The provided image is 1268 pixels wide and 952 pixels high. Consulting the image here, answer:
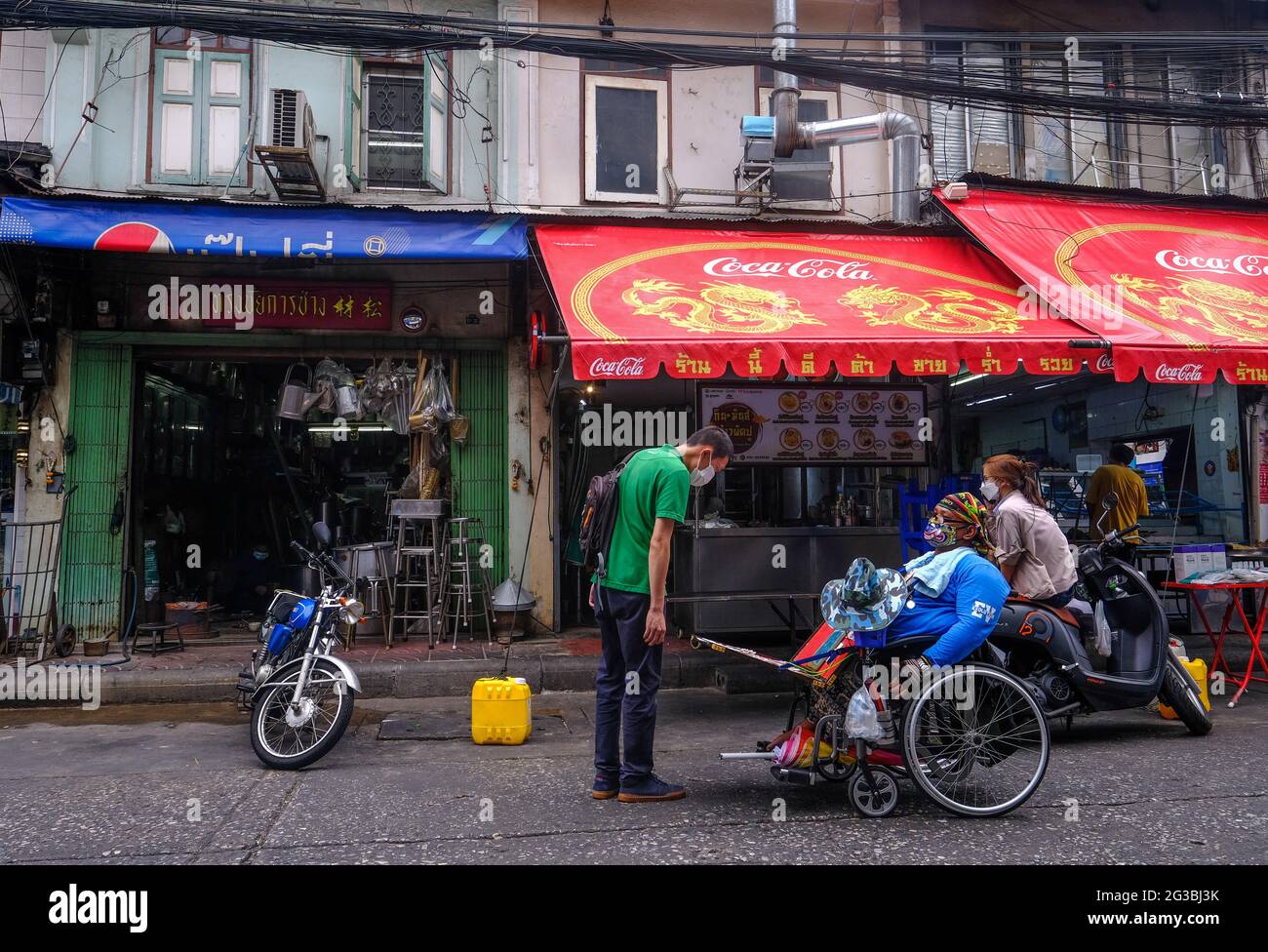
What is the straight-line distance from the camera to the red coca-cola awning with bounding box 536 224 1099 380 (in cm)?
635

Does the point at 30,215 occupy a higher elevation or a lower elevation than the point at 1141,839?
higher

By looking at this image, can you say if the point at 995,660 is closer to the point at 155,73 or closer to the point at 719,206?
the point at 719,206

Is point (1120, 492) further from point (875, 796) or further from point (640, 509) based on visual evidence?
point (640, 509)

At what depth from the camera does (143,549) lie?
905 centimetres

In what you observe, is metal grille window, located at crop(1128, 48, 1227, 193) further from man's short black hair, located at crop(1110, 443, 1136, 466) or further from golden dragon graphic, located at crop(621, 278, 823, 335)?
golden dragon graphic, located at crop(621, 278, 823, 335)

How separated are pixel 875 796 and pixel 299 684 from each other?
134 inches

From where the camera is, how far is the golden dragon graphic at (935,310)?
22.5 ft

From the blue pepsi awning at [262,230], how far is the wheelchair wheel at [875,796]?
5.44 meters

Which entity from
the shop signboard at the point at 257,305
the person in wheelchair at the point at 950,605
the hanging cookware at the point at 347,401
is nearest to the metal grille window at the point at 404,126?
the shop signboard at the point at 257,305

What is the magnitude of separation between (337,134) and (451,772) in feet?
22.2

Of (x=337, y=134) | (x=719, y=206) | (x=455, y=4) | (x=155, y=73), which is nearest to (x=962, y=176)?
(x=719, y=206)

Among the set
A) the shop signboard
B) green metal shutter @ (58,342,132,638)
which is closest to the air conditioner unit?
the shop signboard

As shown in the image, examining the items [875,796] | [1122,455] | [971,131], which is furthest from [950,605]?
[971,131]

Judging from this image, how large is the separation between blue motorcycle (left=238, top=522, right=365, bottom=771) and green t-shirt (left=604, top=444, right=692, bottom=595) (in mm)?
1968
